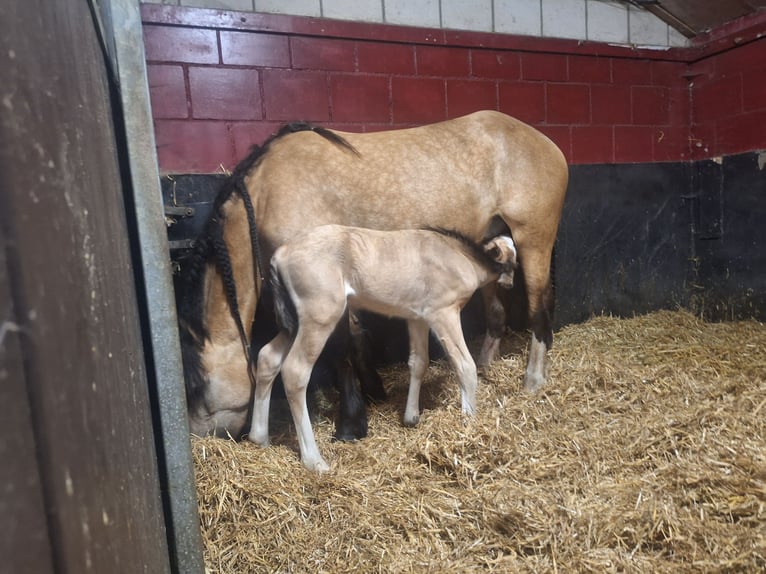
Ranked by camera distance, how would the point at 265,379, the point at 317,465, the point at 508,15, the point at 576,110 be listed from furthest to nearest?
the point at 576,110, the point at 508,15, the point at 265,379, the point at 317,465

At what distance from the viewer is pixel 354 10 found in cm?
377

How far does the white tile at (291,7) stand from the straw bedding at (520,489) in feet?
8.96

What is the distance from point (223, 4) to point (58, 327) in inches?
128

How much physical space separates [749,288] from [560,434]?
3235mm

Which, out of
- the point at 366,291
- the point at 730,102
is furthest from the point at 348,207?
the point at 730,102

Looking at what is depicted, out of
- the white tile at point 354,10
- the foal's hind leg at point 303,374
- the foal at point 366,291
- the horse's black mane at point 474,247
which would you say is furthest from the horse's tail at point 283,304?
the white tile at point 354,10

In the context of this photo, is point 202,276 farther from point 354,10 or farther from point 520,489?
point 354,10

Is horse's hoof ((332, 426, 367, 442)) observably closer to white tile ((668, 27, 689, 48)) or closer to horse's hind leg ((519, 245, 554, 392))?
horse's hind leg ((519, 245, 554, 392))

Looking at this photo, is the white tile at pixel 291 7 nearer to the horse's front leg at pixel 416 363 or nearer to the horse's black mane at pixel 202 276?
the horse's black mane at pixel 202 276

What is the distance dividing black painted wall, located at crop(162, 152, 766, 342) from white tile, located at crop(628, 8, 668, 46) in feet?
3.57

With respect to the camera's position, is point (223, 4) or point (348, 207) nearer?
point (348, 207)

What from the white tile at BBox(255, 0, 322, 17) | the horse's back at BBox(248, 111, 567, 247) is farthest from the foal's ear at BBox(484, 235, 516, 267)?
the white tile at BBox(255, 0, 322, 17)

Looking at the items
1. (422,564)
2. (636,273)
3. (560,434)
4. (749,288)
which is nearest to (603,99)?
(636,273)

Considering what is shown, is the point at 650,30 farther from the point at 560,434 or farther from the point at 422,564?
the point at 422,564
